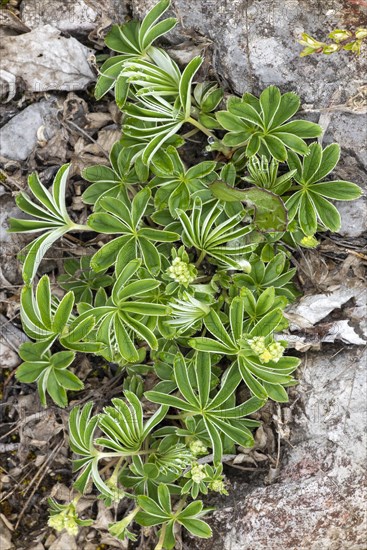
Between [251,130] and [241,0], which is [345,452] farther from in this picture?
[241,0]

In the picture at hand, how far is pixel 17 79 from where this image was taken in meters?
3.60

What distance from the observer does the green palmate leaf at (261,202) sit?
9.74 ft

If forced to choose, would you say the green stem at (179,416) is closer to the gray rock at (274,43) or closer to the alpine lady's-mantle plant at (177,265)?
the alpine lady's-mantle plant at (177,265)

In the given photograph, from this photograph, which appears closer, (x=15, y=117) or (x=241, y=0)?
(x=241, y=0)

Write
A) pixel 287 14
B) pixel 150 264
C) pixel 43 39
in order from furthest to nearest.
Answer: pixel 43 39 < pixel 287 14 < pixel 150 264

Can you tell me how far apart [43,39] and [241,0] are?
1.23 metres

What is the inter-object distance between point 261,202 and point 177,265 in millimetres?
586

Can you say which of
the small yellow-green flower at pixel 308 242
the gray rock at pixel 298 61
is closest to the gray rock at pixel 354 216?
the gray rock at pixel 298 61

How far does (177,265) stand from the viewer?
2842mm

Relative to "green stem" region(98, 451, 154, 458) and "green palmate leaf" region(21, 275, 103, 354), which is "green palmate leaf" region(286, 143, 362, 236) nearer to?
"green palmate leaf" region(21, 275, 103, 354)

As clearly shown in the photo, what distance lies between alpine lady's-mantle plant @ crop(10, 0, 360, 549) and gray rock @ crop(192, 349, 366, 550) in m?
0.34

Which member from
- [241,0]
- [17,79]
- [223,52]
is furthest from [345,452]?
[17,79]

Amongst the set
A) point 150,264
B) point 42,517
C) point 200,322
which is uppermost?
point 150,264

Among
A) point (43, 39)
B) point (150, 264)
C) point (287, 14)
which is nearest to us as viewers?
point (150, 264)
